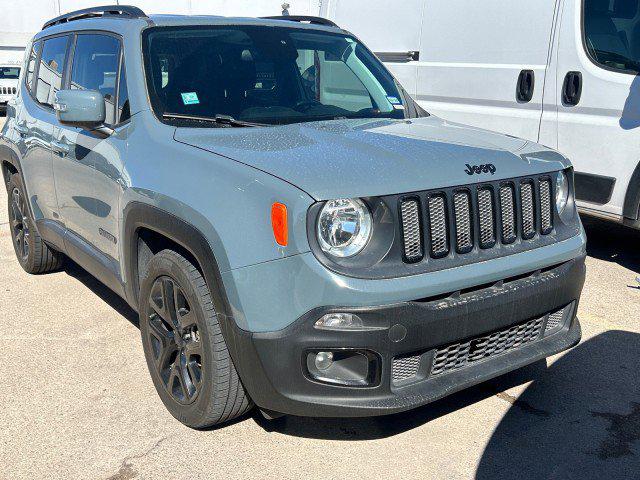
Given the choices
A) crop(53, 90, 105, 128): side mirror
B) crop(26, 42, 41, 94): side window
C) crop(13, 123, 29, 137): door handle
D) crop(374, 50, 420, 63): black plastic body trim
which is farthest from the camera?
crop(374, 50, 420, 63): black plastic body trim

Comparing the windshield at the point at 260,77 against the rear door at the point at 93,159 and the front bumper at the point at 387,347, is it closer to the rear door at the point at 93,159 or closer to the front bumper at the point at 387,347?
the rear door at the point at 93,159

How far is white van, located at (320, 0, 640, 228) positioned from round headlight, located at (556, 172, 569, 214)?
2.05m

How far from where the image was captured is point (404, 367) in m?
2.77

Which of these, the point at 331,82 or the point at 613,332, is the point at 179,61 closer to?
the point at 331,82

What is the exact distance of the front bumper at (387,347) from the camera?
2.59m

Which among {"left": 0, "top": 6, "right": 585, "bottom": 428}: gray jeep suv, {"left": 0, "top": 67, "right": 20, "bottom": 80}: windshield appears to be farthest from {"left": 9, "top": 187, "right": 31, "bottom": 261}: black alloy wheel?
{"left": 0, "top": 67, "right": 20, "bottom": 80}: windshield

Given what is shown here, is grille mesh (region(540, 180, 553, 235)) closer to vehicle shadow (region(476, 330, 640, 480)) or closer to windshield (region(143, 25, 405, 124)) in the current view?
vehicle shadow (region(476, 330, 640, 480))

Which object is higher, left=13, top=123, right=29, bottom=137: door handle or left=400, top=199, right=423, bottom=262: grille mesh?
left=400, top=199, right=423, bottom=262: grille mesh

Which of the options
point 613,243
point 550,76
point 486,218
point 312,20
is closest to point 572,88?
point 550,76

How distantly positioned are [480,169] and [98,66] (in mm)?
2237

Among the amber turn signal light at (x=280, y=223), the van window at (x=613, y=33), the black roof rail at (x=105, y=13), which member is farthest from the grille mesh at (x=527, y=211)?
the van window at (x=613, y=33)

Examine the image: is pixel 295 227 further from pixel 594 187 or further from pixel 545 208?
pixel 594 187

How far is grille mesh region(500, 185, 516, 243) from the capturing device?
9.77ft

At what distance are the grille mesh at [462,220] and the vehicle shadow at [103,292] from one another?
2.38m
